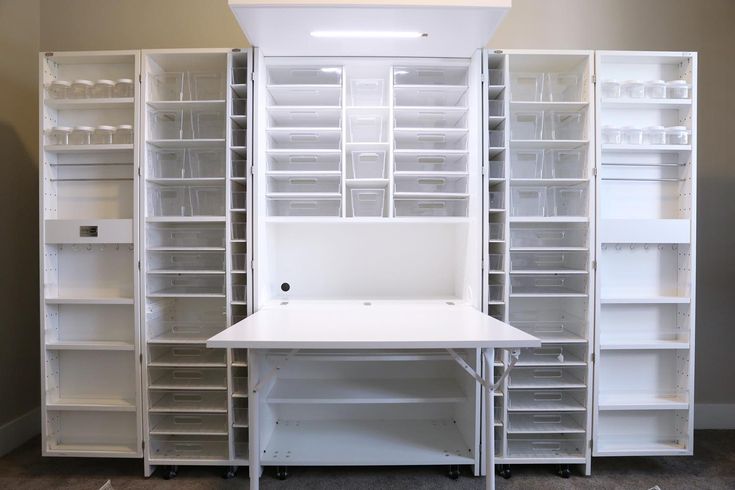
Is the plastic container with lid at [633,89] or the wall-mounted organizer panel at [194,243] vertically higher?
the plastic container with lid at [633,89]

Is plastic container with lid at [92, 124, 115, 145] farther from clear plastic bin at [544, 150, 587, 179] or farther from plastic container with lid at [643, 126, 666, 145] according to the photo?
plastic container with lid at [643, 126, 666, 145]

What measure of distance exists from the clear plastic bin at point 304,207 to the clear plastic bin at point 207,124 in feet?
1.79

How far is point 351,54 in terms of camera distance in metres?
2.55

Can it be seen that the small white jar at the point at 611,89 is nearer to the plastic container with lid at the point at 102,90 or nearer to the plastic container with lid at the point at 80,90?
the plastic container with lid at the point at 102,90

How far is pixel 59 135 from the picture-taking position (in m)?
2.57

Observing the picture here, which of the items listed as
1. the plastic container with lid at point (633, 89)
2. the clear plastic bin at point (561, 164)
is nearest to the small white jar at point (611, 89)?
the plastic container with lid at point (633, 89)

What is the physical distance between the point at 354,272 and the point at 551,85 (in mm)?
1732

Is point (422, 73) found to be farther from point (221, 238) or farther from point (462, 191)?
point (221, 238)

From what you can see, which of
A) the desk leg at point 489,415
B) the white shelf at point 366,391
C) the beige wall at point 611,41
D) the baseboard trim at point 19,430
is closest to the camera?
the desk leg at point 489,415

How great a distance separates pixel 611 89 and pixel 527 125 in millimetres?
522

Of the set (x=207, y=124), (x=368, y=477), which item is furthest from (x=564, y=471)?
(x=207, y=124)

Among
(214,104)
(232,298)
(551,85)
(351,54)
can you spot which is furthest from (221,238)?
(551,85)

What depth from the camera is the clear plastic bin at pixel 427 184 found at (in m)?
2.68

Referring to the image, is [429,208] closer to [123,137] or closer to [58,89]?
[123,137]
